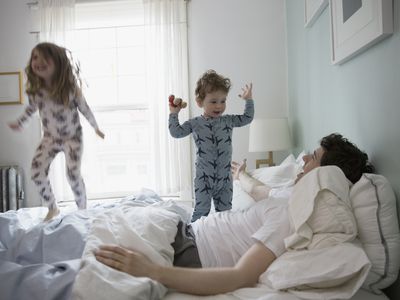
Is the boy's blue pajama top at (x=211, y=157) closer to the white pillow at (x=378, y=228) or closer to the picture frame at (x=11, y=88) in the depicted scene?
the white pillow at (x=378, y=228)

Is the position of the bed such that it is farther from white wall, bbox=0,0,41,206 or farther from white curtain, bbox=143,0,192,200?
white wall, bbox=0,0,41,206

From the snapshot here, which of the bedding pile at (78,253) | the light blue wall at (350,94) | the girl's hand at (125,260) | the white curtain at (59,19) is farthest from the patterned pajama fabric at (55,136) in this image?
the white curtain at (59,19)

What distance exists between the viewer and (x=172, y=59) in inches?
138

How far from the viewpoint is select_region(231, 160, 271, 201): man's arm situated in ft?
5.83

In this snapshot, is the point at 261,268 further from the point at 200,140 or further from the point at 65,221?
the point at 200,140

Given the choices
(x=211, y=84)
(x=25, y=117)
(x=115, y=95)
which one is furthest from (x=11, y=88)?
(x=211, y=84)

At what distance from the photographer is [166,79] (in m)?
3.51

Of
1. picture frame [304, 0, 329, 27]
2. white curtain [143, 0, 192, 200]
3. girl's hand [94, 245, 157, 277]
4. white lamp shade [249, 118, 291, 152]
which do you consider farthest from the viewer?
white curtain [143, 0, 192, 200]

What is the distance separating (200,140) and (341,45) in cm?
93

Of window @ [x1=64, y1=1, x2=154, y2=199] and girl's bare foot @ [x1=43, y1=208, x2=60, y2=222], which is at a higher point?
window @ [x1=64, y1=1, x2=154, y2=199]

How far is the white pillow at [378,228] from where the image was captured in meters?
1.05

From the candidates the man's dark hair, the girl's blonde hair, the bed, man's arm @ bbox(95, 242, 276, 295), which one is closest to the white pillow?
the bed

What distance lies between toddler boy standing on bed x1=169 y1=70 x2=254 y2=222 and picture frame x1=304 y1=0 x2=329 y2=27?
2.31 ft

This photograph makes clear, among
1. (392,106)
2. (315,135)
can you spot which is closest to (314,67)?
(315,135)
